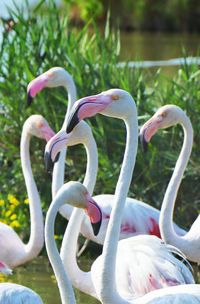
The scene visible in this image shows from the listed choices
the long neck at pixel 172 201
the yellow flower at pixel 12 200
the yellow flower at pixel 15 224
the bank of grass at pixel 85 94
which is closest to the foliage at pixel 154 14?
the bank of grass at pixel 85 94

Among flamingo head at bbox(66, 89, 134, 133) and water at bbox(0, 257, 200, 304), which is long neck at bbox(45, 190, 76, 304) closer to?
flamingo head at bbox(66, 89, 134, 133)

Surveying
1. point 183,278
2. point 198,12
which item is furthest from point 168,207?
point 198,12

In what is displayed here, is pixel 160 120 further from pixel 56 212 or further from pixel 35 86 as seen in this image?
pixel 56 212

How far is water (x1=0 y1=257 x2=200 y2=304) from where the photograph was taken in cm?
805

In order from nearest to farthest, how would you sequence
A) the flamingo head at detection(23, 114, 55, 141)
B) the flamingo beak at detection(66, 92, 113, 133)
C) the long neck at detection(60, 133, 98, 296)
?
the flamingo beak at detection(66, 92, 113, 133), the long neck at detection(60, 133, 98, 296), the flamingo head at detection(23, 114, 55, 141)

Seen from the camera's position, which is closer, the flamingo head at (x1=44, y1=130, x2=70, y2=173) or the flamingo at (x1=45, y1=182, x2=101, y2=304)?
the flamingo at (x1=45, y1=182, x2=101, y2=304)

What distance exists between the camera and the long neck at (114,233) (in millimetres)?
6152

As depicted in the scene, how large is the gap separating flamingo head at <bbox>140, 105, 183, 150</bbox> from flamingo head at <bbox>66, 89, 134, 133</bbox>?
1037 millimetres

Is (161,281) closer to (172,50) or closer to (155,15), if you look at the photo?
(172,50)

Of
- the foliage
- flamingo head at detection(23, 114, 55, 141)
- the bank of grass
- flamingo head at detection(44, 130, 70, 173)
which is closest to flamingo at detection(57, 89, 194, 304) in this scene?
flamingo head at detection(44, 130, 70, 173)

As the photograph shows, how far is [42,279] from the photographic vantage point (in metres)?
8.59

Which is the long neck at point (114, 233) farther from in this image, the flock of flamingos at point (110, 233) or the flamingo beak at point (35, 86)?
the flamingo beak at point (35, 86)

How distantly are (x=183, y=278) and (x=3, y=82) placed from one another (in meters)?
3.55

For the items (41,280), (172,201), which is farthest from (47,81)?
(41,280)
